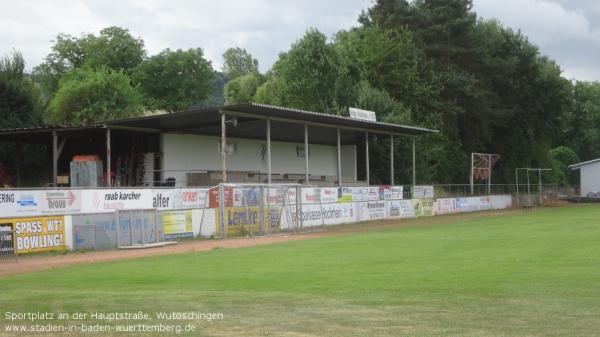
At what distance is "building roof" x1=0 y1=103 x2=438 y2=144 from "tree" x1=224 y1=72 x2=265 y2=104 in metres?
46.3

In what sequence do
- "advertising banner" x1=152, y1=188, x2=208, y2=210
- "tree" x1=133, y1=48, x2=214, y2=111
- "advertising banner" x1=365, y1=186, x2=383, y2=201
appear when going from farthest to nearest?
"tree" x1=133, y1=48, x2=214, y2=111 < "advertising banner" x1=365, y1=186, x2=383, y2=201 < "advertising banner" x1=152, y1=188, x2=208, y2=210

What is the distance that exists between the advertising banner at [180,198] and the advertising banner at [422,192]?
78.3 feet

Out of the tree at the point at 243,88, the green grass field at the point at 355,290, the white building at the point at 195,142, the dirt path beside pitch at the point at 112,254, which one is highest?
the tree at the point at 243,88

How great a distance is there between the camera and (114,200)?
2933 cm

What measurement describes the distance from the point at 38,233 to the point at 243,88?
3035 inches

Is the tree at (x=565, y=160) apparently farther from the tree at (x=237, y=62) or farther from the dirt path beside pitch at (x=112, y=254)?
the dirt path beside pitch at (x=112, y=254)

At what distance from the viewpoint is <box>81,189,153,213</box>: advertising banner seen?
28.1 m

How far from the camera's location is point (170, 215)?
104 feet

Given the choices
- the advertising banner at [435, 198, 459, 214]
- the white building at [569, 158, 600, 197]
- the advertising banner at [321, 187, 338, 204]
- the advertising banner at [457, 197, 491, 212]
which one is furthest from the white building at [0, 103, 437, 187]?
the white building at [569, 158, 600, 197]

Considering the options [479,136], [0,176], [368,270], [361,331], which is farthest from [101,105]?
[361,331]

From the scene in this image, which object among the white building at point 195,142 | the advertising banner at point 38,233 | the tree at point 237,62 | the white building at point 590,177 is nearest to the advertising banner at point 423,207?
the white building at point 195,142

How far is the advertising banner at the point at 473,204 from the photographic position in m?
61.1

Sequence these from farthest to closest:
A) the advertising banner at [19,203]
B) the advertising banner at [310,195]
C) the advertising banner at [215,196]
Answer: the advertising banner at [310,195], the advertising banner at [215,196], the advertising banner at [19,203]

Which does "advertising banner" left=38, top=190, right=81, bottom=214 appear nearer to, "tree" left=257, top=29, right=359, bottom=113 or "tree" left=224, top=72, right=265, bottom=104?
"tree" left=257, top=29, right=359, bottom=113
